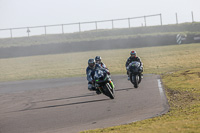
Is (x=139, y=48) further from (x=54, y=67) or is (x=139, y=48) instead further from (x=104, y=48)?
(x=54, y=67)

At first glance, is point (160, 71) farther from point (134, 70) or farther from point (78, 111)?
point (78, 111)

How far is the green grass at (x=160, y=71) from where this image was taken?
8.69 meters

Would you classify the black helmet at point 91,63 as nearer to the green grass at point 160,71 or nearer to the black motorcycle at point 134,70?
the green grass at point 160,71

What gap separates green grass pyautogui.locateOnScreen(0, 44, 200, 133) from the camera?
28.5ft

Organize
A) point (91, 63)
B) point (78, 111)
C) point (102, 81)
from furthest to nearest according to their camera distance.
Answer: point (91, 63), point (102, 81), point (78, 111)

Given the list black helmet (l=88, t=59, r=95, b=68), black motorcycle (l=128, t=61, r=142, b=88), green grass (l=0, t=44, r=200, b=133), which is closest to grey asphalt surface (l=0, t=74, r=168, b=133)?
black motorcycle (l=128, t=61, r=142, b=88)

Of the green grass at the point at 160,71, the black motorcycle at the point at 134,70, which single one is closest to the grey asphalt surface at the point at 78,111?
the black motorcycle at the point at 134,70

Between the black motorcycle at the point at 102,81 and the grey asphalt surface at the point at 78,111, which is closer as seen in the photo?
the grey asphalt surface at the point at 78,111

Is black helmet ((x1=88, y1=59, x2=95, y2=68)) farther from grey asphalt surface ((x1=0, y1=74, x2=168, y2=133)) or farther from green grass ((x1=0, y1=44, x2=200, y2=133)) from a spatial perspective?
green grass ((x1=0, y1=44, x2=200, y2=133))

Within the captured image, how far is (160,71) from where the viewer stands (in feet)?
90.6

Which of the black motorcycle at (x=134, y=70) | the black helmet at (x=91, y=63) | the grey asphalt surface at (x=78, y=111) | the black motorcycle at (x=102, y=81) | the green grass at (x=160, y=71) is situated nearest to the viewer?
the green grass at (x=160, y=71)

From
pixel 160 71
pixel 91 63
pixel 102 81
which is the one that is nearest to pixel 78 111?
pixel 102 81

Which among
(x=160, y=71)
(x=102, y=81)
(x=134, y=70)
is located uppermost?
(x=134, y=70)

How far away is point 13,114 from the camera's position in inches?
508
